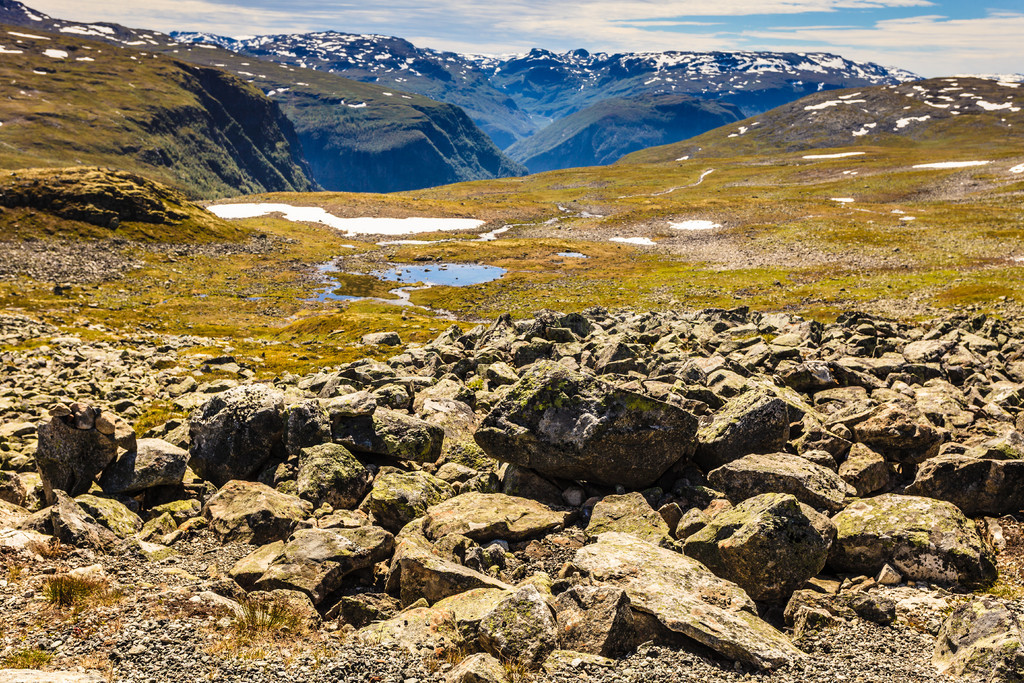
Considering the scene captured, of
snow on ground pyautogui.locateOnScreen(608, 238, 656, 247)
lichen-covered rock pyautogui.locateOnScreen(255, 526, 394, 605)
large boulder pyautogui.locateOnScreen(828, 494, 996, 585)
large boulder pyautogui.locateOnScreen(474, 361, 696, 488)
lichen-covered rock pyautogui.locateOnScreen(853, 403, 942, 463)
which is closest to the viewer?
large boulder pyautogui.locateOnScreen(828, 494, 996, 585)

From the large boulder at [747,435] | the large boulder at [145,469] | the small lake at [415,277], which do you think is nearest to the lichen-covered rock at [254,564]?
the large boulder at [145,469]

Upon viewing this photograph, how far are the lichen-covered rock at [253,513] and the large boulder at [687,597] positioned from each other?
28.3 ft

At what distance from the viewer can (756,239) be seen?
117m

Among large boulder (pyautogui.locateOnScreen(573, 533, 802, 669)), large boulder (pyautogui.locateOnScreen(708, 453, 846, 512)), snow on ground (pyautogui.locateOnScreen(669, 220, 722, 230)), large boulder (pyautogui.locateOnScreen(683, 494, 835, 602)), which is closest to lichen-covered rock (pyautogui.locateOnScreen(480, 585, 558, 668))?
large boulder (pyautogui.locateOnScreen(573, 533, 802, 669))

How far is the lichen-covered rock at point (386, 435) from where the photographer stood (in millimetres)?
20547

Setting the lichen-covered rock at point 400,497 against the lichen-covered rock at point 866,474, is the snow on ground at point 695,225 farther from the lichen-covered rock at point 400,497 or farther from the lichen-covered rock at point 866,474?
the lichen-covered rock at point 400,497

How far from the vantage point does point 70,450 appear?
17.9 m

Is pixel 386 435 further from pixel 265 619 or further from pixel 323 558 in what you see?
pixel 265 619

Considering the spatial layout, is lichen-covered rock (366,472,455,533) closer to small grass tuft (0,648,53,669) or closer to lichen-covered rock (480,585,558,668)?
lichen-covered rock (480,585,558,668)

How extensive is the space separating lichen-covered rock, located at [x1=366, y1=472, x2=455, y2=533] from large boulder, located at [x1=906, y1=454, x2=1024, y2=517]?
14374 millimetres

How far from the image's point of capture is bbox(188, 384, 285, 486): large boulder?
20.1 m

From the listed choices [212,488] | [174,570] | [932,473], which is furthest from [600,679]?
[212,488]

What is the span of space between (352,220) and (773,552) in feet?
516

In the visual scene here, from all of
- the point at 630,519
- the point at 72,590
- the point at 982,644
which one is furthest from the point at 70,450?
the point at 982,644
